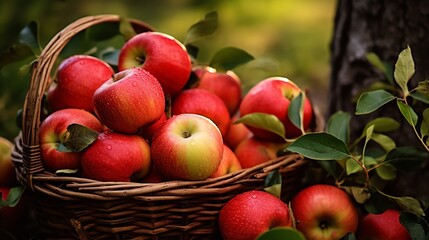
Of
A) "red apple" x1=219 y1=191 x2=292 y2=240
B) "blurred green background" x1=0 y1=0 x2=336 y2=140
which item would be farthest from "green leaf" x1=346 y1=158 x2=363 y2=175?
"blurred green background" x1=0 y1=0 x2=336 y2=140

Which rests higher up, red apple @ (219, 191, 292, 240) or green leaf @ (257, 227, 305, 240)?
green leaf @ (257, 227, 305, 240)

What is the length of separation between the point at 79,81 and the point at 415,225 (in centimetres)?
84

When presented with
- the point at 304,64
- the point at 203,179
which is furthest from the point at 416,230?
the point at 304,64

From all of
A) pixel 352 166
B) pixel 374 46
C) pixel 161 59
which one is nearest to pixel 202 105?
pixel 161 59

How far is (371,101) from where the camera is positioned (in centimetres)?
112

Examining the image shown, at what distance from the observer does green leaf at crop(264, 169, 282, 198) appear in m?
1.16

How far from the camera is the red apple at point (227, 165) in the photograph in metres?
1.19

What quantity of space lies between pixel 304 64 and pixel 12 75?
2.44 metres

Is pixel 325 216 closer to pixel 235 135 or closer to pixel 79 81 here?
pixel 235 135

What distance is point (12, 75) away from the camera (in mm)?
2154

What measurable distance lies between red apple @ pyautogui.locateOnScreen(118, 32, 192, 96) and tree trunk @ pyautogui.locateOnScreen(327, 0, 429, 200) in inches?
21.6

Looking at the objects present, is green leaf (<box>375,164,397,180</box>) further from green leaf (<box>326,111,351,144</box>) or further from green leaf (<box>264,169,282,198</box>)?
→ green leaf (<box>264,169,282,198</box>)

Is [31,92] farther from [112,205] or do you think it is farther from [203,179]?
[203,179]

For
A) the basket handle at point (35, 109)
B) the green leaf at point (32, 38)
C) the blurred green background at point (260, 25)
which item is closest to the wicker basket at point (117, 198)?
the basket handle at point (35, 109)
